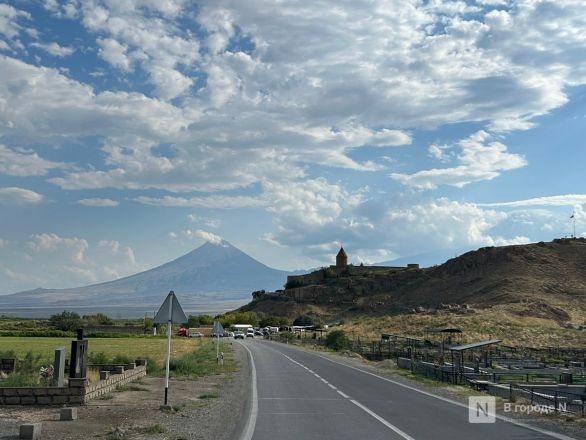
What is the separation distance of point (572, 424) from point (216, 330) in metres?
28.4

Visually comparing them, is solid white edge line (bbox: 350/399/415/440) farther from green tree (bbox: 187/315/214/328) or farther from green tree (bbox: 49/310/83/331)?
green tree (bbox: 187/315/214/328)

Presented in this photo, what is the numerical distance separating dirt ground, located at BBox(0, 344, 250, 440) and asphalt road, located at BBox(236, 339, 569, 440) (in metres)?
0.69

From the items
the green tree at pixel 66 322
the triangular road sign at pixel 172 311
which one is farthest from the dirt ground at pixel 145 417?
the green tree at pixel 66 322

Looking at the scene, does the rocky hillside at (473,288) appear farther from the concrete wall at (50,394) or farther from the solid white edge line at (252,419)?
the concrete wall at (50,394)

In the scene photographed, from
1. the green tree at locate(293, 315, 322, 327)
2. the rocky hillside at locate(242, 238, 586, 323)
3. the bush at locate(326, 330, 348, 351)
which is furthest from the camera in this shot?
the green tree at locate(293, 315, 322, 327)

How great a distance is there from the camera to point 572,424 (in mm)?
15336

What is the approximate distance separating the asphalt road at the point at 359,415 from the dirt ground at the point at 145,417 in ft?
2.27

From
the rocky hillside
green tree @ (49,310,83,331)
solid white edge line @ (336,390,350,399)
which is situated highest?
the rocky hillside

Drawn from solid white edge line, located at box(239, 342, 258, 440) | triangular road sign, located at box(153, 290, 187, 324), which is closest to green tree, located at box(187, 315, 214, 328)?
solid white edge line, located at box(239, 342, 258, 440)

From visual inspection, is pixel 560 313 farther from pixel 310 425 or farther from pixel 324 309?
pixel 310 425

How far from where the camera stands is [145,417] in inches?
622

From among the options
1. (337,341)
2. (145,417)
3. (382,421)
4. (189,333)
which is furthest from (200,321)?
(382,421)

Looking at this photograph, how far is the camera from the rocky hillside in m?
99.0

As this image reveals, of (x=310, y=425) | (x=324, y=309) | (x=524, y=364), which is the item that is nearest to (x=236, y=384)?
(x=310, y=425)
